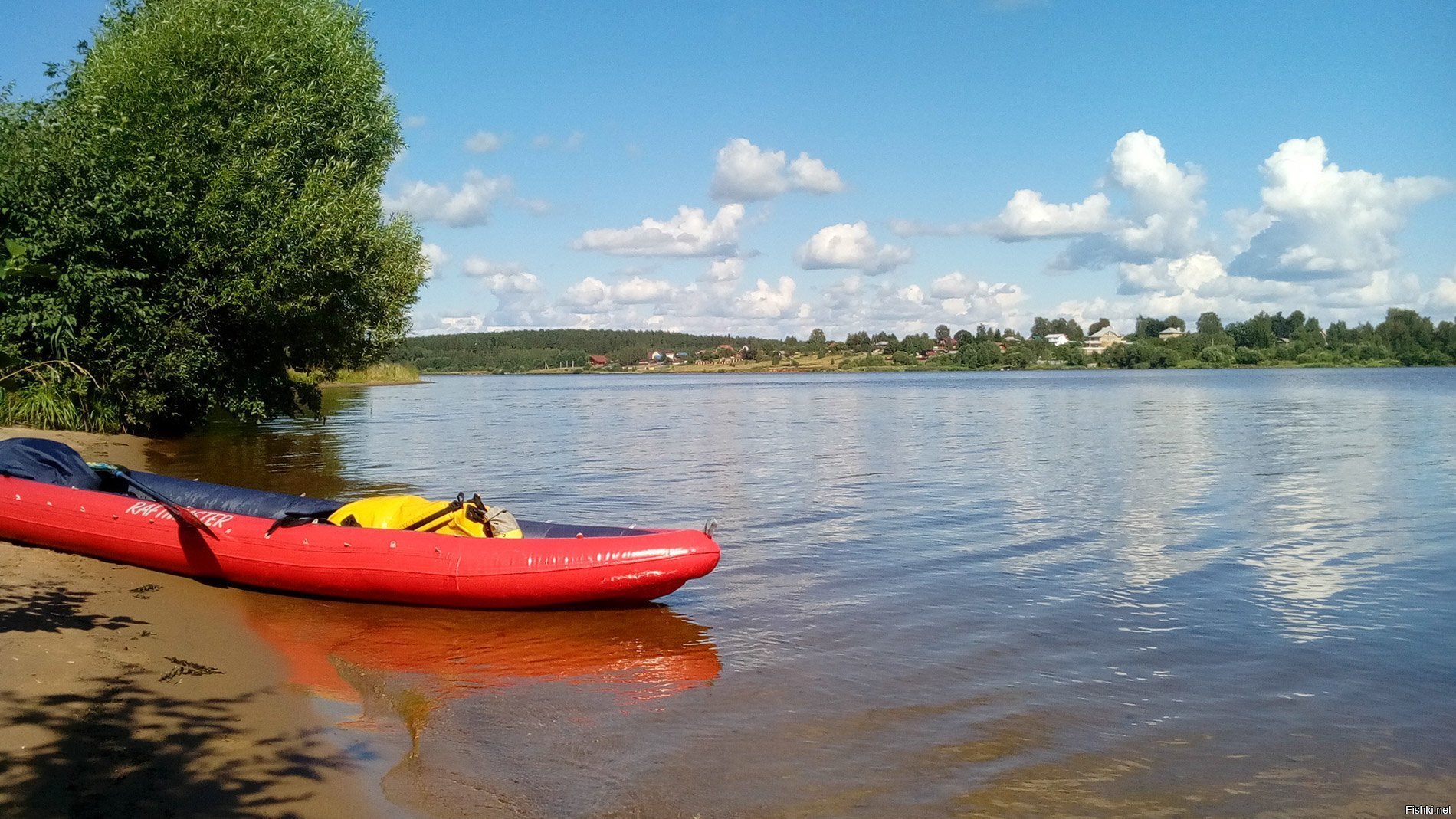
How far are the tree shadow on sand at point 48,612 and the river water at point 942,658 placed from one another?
1267 mm

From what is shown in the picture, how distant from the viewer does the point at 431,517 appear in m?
9.66

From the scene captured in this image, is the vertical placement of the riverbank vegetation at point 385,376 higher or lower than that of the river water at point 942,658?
higher

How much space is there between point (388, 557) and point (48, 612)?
2627 mm

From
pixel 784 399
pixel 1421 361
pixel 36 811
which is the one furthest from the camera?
pixel 1421 361

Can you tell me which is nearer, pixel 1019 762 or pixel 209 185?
pixel 1019 762

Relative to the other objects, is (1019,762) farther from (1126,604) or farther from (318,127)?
(318,127)

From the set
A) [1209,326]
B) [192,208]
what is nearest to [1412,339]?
[1209,326]

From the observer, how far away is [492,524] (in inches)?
385

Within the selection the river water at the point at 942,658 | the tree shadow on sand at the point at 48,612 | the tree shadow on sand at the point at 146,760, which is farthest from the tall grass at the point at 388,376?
the tree shadow on sand at the point at 146,760

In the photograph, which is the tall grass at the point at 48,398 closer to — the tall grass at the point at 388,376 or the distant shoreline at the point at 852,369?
the tall grass at the point at 388,376

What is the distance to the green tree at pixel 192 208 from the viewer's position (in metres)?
18.5

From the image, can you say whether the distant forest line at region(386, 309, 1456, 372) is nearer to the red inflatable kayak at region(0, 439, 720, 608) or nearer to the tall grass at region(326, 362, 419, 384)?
the tall grass at region(326, 362, 419, 384)

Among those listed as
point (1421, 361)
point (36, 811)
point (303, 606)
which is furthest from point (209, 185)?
point (1421, 361)

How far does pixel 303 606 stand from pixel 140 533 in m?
1.94
